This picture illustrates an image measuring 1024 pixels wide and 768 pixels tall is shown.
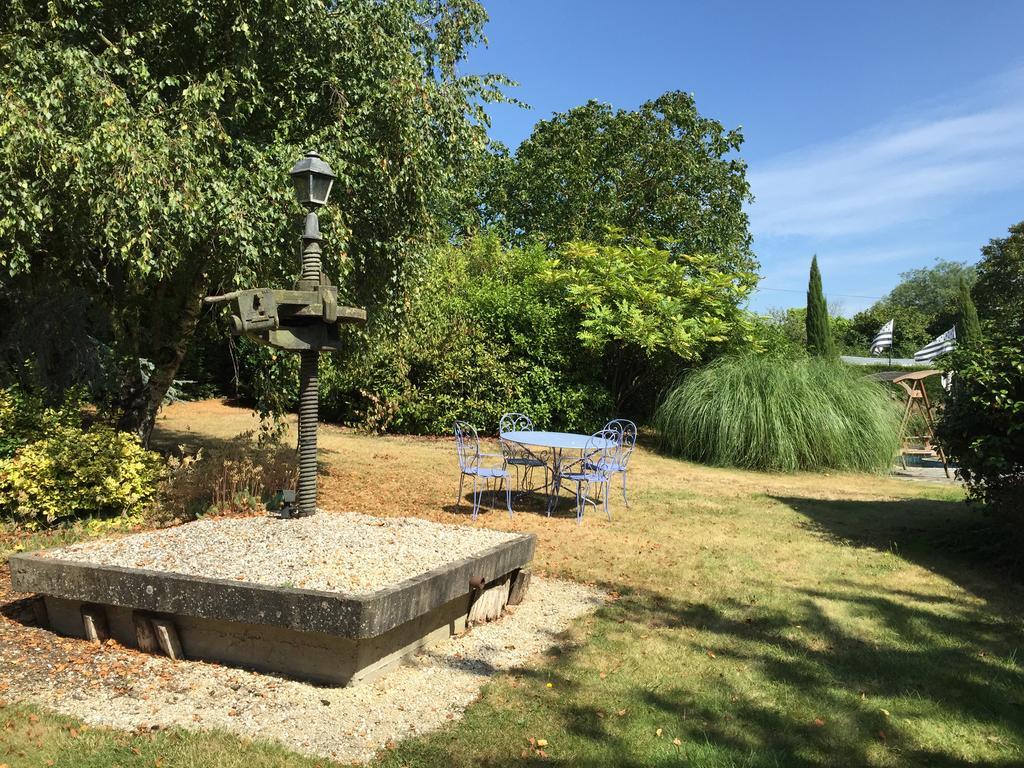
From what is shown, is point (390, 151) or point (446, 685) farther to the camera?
point (390, 151)

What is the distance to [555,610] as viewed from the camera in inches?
187

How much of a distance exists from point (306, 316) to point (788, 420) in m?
8.75

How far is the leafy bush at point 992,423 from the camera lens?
563 cm

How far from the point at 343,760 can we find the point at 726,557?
4082 millimetres

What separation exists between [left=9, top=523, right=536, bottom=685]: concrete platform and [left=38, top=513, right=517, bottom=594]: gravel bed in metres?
0.16

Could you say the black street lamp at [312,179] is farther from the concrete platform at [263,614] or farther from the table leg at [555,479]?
the table leg at [555,479]

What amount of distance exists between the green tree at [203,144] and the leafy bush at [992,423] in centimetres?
502

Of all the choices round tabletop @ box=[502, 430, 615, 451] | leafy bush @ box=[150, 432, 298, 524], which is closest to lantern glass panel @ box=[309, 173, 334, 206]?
leafy bush @ box=[150, 432, 298, 524]

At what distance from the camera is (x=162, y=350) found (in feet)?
27.1

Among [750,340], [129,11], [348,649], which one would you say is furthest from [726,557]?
[750,340]

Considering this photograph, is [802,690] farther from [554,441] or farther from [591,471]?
[591,471]

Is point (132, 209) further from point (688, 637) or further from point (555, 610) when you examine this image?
point (688, 637)

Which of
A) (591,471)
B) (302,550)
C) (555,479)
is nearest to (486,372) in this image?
(591,471)

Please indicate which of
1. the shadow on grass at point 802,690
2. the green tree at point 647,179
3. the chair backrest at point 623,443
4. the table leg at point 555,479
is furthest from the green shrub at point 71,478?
the green tree at point 647,179
